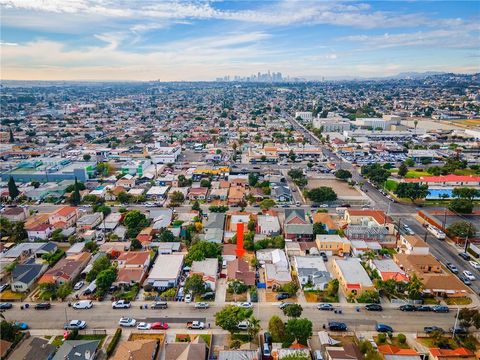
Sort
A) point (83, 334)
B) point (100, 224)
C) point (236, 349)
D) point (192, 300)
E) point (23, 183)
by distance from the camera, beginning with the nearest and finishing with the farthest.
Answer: point (236, 349) < point (83, 334) < point (192, 300) < point (100, 224) < point (23, 183)

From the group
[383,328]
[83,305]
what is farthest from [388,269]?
[83,305]

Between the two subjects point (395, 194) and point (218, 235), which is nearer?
point (218, 235)

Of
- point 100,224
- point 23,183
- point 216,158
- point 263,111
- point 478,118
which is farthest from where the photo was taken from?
point 263,111

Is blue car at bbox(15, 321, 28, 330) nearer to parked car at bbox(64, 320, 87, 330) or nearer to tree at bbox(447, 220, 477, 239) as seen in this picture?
parked car at bbox(64, 320, 87, 330)

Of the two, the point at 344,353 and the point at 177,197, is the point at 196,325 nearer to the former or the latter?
the point at 344,353

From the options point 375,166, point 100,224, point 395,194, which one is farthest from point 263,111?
point 100,224

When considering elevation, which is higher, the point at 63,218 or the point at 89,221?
the point at 63,218

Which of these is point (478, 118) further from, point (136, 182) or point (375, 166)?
point (136, 182)
